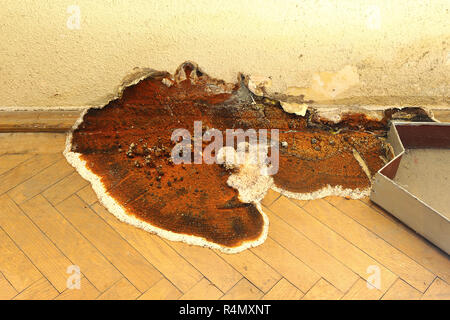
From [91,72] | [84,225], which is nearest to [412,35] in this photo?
[91,72]

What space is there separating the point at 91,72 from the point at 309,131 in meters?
1.01

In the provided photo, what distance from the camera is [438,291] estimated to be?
1360mm

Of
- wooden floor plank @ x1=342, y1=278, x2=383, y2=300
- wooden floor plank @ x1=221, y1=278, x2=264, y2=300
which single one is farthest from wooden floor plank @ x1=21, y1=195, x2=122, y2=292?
wooden floor plank @ x1=342, y1=278, x2=383, y2=300

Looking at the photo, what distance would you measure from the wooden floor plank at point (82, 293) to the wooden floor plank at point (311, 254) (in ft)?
2.21

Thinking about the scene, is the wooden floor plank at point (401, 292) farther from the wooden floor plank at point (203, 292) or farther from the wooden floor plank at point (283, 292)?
the wooden floor plank at point (203, 292)

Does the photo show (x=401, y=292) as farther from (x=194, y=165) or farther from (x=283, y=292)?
(x=194, y=165)

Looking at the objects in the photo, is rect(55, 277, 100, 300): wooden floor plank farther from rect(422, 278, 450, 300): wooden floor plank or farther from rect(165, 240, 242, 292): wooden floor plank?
rect(422, 278, 450, 300): wooden floor plank

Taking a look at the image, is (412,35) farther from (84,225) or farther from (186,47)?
(84,225)

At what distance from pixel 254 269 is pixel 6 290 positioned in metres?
0.87

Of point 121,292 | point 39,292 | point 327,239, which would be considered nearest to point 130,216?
point 121,292

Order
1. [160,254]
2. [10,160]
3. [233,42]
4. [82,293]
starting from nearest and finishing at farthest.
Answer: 1. [82,293]
2. [160,254]
3. [233,42]
4. [10,160]

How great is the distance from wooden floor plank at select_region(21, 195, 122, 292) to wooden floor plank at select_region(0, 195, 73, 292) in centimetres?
2

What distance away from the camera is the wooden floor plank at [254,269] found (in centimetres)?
138

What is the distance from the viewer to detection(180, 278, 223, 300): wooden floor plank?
1.34m
